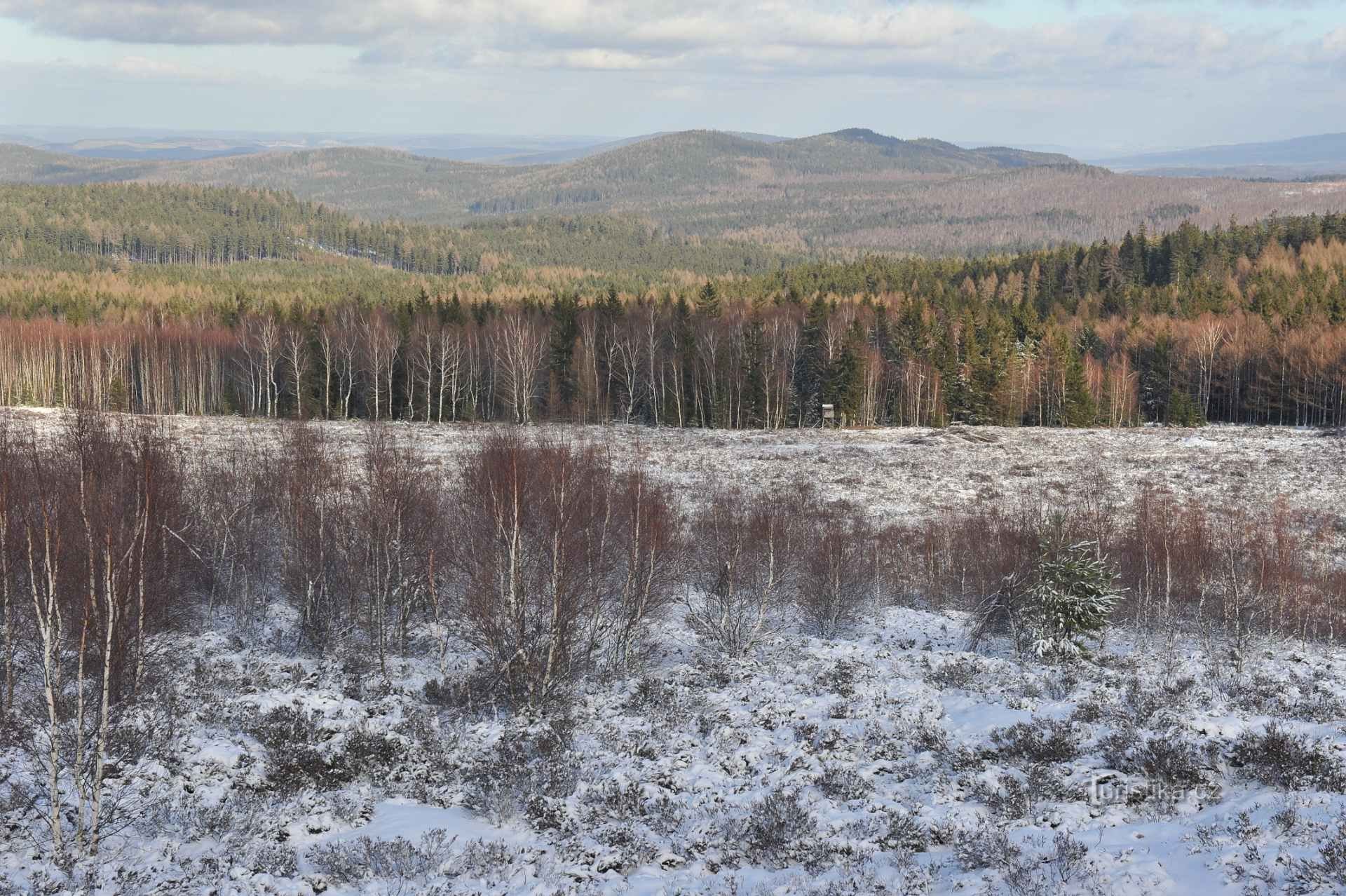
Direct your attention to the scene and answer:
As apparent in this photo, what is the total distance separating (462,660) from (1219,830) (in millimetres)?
17177

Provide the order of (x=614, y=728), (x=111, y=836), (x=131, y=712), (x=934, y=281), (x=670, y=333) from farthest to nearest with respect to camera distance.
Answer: (x=934, y=281), (x=670, y=333), (x=614, y=728), (x=131, y=712), (x=111, y=836)

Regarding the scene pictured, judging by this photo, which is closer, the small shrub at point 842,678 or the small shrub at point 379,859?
the small shrub at point 379,859

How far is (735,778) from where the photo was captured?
54.5ft

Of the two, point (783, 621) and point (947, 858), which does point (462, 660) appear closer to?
point (783, 621)

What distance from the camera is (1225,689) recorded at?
20156 mm

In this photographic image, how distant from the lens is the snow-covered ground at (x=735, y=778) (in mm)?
12859

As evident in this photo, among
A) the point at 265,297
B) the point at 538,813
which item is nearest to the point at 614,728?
the point at 538,813

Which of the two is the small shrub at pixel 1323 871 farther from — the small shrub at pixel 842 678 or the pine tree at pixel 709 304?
the pine tree at pixel 709 304

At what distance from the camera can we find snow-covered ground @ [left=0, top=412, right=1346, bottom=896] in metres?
12.9

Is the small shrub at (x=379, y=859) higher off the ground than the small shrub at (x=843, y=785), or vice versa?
the small shrub at (x=379, y=859)

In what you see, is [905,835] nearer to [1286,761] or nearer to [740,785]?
[740,785]

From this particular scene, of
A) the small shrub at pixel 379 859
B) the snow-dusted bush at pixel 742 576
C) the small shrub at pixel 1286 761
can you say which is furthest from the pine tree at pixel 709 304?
the small shrub at pixel 379 859

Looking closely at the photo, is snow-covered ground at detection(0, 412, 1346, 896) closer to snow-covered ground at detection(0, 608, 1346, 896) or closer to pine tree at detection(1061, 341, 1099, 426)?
snow-covered ground at detection(0, 608, 1346, 896)

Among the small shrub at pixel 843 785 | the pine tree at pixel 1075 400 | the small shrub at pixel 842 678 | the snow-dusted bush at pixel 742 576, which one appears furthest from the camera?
the pine tree at pixel 1075 400
